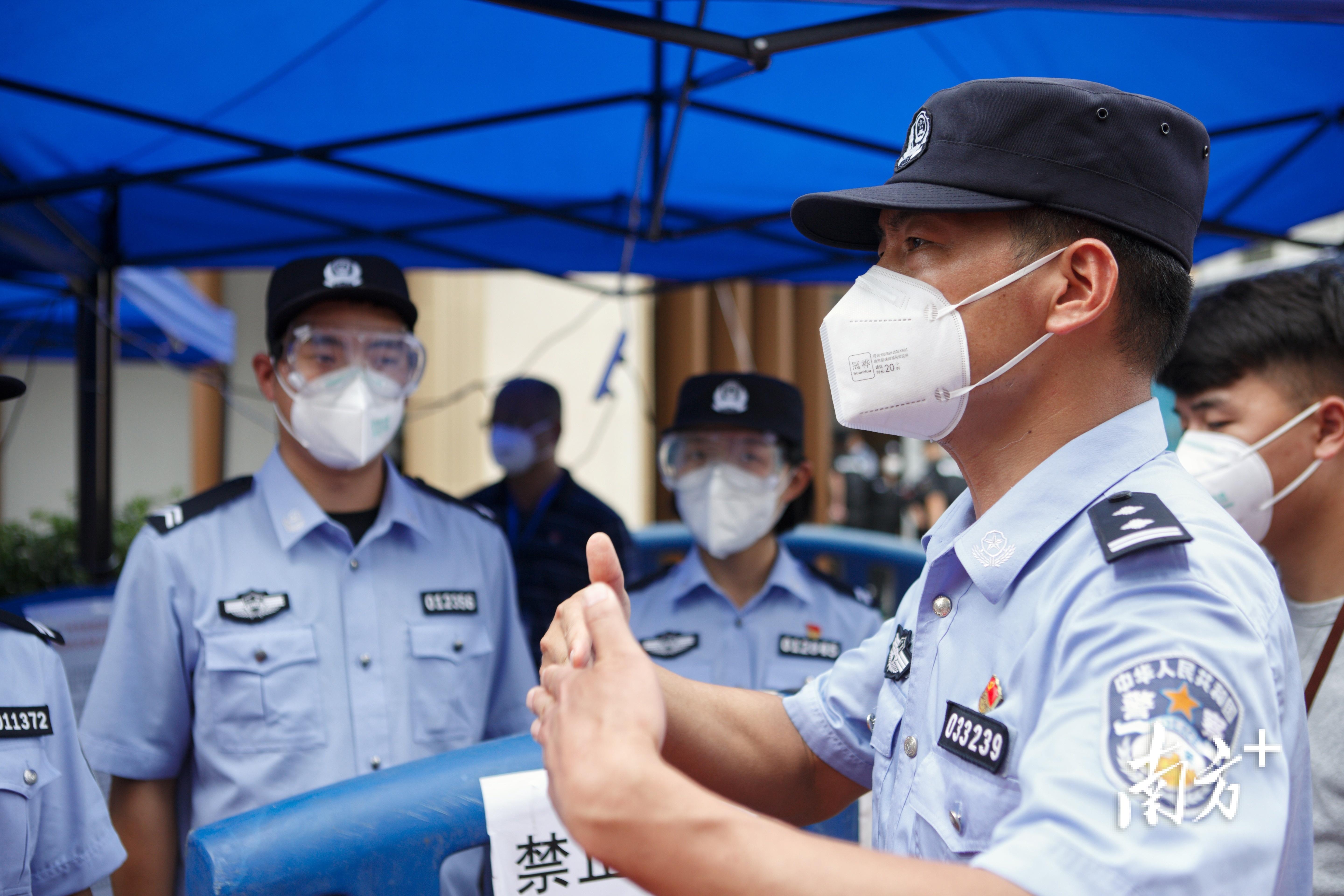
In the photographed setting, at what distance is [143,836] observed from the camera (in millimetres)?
2143

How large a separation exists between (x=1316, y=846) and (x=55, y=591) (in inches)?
162

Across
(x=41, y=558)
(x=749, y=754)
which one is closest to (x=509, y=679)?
(x=749, y=754)

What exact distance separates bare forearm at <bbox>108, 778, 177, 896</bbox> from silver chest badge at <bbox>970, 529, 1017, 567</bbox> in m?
1.91

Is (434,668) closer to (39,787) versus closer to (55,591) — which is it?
(39,787)

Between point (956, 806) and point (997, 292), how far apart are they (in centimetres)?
66

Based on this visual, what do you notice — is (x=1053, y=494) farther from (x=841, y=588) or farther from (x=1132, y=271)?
(x=841, y=588)

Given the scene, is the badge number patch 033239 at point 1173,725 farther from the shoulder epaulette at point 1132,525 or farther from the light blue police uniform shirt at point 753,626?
the light blue police uniform shirt at point 753,626

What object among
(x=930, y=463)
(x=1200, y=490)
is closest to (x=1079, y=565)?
(x=1200, y=490)

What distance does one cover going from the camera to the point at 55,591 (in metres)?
3.78

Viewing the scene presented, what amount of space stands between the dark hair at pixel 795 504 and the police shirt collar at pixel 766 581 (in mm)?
135

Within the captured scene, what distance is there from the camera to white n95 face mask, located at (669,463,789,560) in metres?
3.09

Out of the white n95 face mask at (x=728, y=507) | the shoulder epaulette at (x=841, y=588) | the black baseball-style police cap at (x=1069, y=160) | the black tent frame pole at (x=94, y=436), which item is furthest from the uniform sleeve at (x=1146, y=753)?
the black tent frame pole at (x=94, y=436)

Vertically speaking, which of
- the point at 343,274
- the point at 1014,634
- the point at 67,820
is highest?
the point at 343,274

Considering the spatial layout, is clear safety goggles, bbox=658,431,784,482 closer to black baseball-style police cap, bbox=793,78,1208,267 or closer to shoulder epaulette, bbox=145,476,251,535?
shoulder epaulette, bbox=145,476,251,535
